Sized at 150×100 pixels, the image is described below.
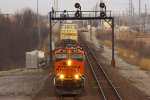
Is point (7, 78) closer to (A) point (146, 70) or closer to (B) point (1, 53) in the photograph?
(A) point (146, 70)

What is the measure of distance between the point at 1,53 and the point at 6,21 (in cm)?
2852

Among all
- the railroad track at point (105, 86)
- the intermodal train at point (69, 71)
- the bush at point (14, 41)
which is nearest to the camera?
the intermodal train at point (69, 71)

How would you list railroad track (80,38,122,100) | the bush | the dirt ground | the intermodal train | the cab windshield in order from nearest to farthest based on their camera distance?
1. the intermodal train
2. railroad track (80,38,122,100)
3. the cab windshield
4. the dirt ground
5. the bush

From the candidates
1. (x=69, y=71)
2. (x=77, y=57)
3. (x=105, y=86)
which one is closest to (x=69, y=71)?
(x=69, y=71)

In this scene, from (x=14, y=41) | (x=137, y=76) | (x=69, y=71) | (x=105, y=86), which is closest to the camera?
(x=69, y=71)

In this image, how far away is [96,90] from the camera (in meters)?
24.5

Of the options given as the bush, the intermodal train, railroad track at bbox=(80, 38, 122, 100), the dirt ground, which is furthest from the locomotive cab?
the bush

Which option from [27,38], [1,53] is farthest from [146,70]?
[27,38]

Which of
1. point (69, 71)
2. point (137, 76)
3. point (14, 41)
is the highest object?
point (14, 41)

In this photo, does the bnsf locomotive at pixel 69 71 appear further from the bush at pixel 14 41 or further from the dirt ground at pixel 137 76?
the bush at pixel 14 41

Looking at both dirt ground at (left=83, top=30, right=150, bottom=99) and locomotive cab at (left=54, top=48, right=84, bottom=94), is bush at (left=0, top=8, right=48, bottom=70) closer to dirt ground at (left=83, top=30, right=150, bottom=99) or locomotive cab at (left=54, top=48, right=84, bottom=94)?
dirt ground at (left=83, top=30, right=150, bottom=99)

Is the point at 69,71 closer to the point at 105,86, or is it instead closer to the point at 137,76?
the point at 105,86

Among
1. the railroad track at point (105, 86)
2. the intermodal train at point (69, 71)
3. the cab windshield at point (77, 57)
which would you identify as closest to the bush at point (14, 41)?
the railroad track at point (105, 86)

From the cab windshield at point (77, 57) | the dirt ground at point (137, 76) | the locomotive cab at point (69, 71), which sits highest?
the cab windshield at point (77, 57)
